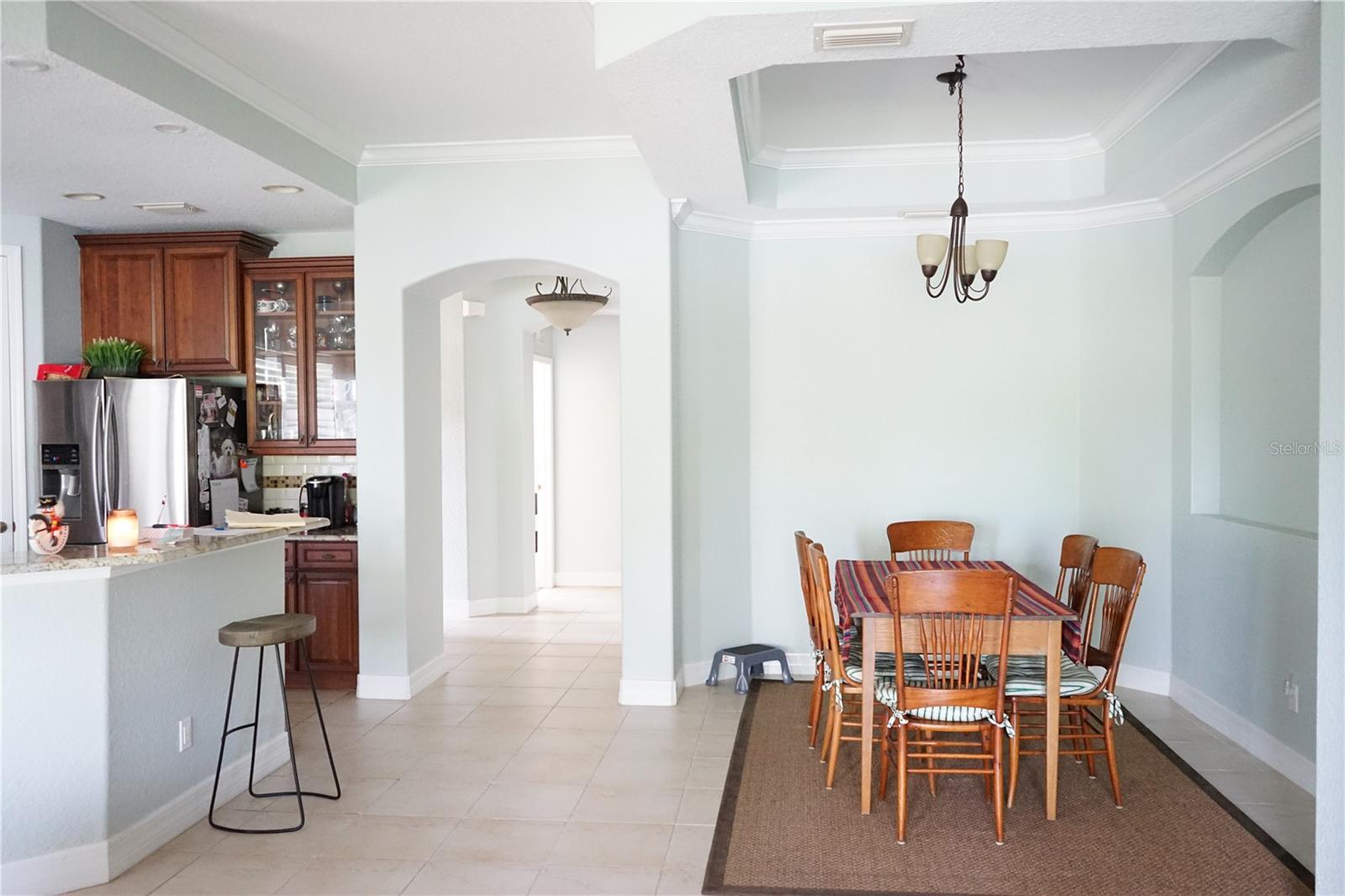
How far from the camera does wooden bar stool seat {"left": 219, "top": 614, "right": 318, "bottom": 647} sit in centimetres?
340

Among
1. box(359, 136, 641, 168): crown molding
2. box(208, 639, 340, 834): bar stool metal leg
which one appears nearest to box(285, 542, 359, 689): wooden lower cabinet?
box(208, 639, 340, 834): bar stool metal leg

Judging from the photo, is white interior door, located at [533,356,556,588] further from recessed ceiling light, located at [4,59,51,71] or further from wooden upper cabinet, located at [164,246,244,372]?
recessed ceiling light, located at [4,59,51,71]

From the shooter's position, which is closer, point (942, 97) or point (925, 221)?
point (942, 97)

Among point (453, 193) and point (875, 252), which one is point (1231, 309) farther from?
point (453, 193)

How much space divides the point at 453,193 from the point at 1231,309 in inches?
158

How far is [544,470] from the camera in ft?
28.7

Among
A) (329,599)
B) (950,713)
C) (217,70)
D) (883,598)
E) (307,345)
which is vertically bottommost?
(950,713)

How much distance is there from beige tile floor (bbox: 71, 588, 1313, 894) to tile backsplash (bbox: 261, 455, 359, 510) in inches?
51.9

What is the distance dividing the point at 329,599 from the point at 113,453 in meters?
1.37

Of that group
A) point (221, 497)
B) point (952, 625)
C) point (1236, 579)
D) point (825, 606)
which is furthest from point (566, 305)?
point (1236, 579)

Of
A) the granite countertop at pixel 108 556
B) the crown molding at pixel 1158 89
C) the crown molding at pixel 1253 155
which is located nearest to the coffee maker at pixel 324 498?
the granite countertop at pixel 108 556

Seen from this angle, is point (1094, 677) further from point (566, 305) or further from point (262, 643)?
point (566, 305)

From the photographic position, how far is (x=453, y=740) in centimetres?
455

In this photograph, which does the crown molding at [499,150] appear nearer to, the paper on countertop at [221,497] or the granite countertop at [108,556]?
the paper on countertop at [221,497]
